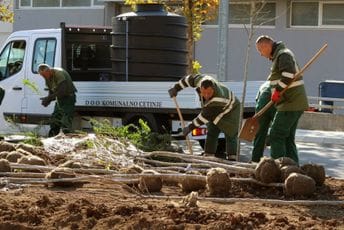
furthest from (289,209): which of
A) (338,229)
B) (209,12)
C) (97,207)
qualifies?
(209,12)

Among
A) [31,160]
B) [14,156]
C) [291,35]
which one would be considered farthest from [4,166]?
[291,35]

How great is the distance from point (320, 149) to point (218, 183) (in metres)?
9.48

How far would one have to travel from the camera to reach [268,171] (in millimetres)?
6949

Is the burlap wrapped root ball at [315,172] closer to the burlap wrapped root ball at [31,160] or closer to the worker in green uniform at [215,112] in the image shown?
the burlap wrapped root ball at [31,160]

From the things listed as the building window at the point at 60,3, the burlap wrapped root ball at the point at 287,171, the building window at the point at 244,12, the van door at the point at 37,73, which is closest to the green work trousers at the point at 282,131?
the burlap wrapped root ball at the point at 287,171

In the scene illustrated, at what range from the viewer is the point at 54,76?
13672 mm

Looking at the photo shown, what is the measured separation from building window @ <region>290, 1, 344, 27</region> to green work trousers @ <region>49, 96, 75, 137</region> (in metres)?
12.6

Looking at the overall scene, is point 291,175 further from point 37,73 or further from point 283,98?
point 37,73

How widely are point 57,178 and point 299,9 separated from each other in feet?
60.7

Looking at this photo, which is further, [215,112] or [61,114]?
[61,114]

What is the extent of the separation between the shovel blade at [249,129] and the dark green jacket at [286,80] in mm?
478

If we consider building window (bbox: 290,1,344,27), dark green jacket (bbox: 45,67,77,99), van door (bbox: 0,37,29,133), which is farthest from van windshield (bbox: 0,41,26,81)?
building window (bbox: 290,1,344,27)

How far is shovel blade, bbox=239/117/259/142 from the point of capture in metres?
9.88

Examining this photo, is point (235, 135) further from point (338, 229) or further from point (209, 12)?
point (209, 12)
